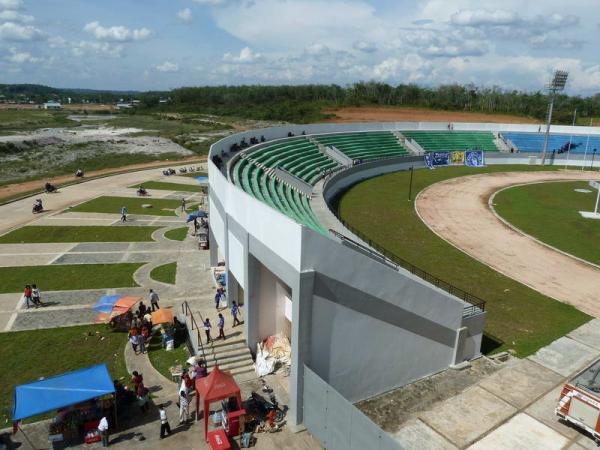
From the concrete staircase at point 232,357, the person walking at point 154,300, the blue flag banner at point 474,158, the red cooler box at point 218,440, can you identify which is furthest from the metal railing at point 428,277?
the blue flag banner at point 474,158

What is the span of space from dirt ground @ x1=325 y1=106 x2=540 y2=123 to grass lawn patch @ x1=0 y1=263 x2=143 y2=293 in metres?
87.2

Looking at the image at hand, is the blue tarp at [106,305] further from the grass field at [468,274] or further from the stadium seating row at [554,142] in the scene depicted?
the stadium seating row at [554,142]

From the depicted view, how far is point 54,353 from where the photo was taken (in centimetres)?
1795

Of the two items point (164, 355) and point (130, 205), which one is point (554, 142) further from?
point (164, 355)

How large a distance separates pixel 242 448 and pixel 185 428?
6.88 ft

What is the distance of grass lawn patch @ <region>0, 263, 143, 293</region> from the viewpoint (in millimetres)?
24406

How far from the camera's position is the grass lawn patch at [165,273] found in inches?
1005

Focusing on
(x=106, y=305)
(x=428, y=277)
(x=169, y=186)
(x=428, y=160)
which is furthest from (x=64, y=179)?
(x=428, y=277)

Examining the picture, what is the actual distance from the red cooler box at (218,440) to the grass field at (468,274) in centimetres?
1128

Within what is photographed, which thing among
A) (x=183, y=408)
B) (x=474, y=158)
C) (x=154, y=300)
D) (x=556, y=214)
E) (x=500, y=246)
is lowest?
(x=183, y=408)

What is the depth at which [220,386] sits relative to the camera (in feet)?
45.3

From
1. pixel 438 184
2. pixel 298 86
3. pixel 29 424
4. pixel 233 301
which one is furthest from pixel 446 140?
pixel 298 86

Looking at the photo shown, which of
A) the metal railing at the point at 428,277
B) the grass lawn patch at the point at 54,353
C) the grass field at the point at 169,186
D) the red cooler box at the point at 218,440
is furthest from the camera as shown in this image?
the grass field at the point at 169,186

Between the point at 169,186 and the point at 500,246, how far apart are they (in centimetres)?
3630
